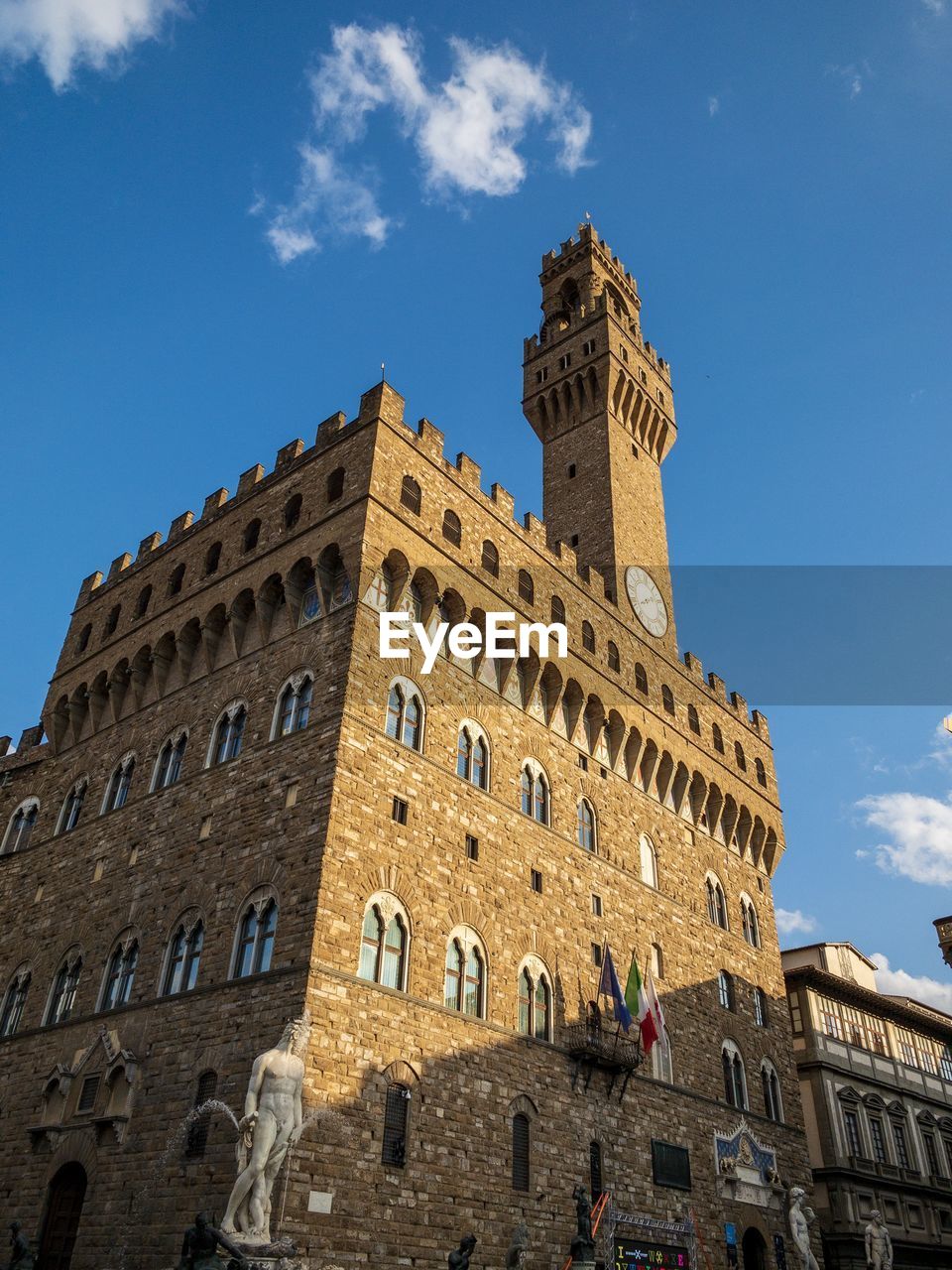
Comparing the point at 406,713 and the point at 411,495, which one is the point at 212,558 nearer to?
the point at 411,495

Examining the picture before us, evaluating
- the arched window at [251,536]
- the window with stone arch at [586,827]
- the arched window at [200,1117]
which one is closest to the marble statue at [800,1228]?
the window with stone arch at [586,827]

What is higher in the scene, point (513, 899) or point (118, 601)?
point (118, 601)

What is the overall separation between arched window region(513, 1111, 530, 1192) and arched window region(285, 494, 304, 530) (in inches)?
524

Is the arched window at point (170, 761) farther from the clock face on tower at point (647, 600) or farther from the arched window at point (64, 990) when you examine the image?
the clock face on tower at point (647, 600)

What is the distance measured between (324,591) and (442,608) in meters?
2.81

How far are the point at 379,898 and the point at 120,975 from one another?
20.1 feet

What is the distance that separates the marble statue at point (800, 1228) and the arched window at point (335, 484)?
67.3 feet

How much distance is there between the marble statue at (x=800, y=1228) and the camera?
25600 mm

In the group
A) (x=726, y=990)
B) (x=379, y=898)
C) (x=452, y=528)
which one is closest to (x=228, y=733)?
(x=379, y=898)

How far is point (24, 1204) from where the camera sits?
19484 millimetres

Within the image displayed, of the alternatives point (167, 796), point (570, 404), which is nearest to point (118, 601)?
point (167, 796)

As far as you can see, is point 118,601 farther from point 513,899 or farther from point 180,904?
point 513,899

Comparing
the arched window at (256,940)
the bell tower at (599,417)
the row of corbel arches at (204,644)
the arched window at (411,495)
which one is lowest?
the arched window at (256,940)

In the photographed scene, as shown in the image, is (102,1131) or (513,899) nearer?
(102,1131)
